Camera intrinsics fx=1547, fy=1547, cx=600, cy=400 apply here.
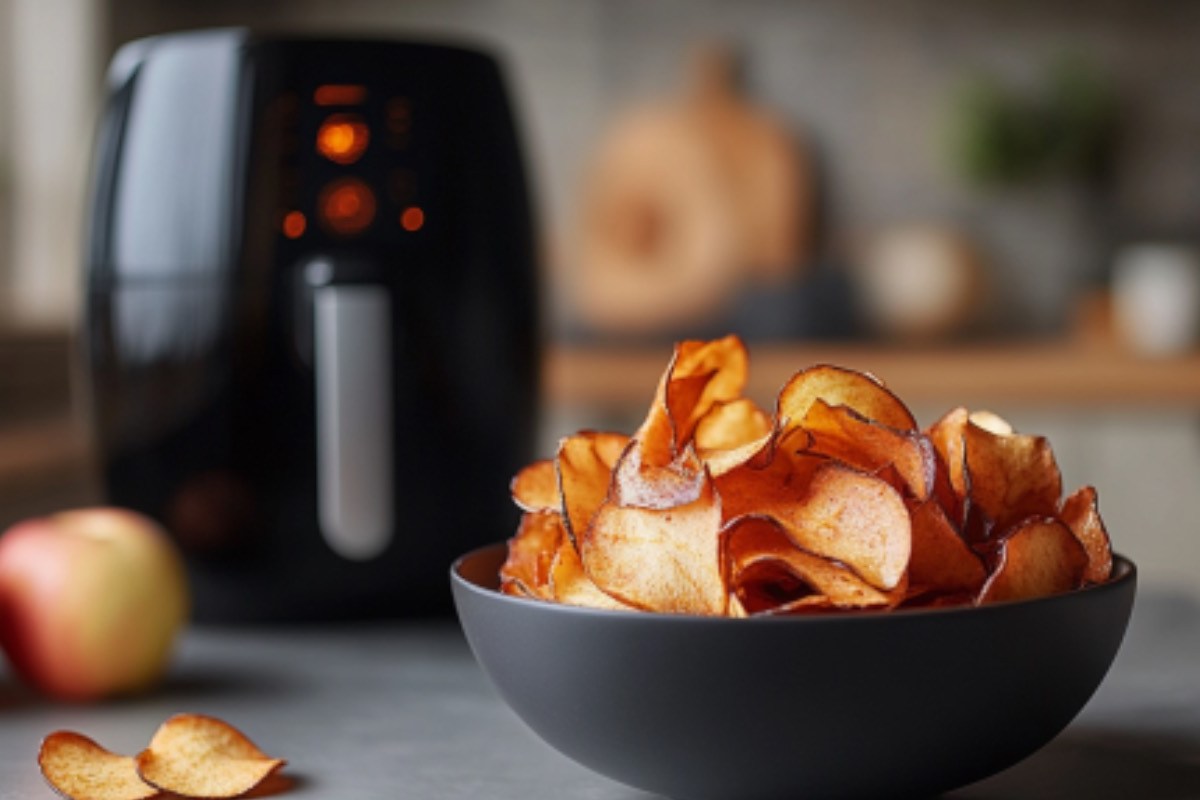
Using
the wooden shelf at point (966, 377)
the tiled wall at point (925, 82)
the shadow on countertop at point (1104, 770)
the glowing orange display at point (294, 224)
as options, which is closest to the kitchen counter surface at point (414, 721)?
the shadow on countertop at point (1104, 770)

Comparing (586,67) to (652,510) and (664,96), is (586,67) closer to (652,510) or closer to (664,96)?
(664,96)

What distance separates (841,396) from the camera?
0.52 metres

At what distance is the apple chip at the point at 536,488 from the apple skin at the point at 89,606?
266 mm

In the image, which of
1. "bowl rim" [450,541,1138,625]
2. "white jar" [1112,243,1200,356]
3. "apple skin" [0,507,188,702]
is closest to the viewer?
"bowl rim" [450,541,1138,625]

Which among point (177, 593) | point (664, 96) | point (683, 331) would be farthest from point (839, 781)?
point (664, 96)

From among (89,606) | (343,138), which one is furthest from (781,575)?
(343,138)

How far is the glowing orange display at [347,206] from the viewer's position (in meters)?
0.89

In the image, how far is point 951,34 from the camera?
119 inches

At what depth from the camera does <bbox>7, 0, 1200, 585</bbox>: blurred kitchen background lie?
2729mm

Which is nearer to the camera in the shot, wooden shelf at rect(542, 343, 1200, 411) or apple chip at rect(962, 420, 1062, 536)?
apple chip at rect(962, 420, 1062, 536)

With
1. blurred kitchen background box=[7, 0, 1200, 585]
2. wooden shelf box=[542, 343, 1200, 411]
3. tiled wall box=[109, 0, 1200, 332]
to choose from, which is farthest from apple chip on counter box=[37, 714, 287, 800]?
tiled wall box=[109, 0, 1200, 332]

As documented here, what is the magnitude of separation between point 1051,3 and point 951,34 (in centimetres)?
20

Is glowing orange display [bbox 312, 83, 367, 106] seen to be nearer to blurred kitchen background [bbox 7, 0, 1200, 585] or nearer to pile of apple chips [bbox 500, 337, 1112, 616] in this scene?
pile of apple chips [bbox 500, 337, 1112, 616]

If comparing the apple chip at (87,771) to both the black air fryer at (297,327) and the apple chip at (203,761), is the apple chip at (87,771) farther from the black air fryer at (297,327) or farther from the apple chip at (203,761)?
the black air fryer at (297,327)
